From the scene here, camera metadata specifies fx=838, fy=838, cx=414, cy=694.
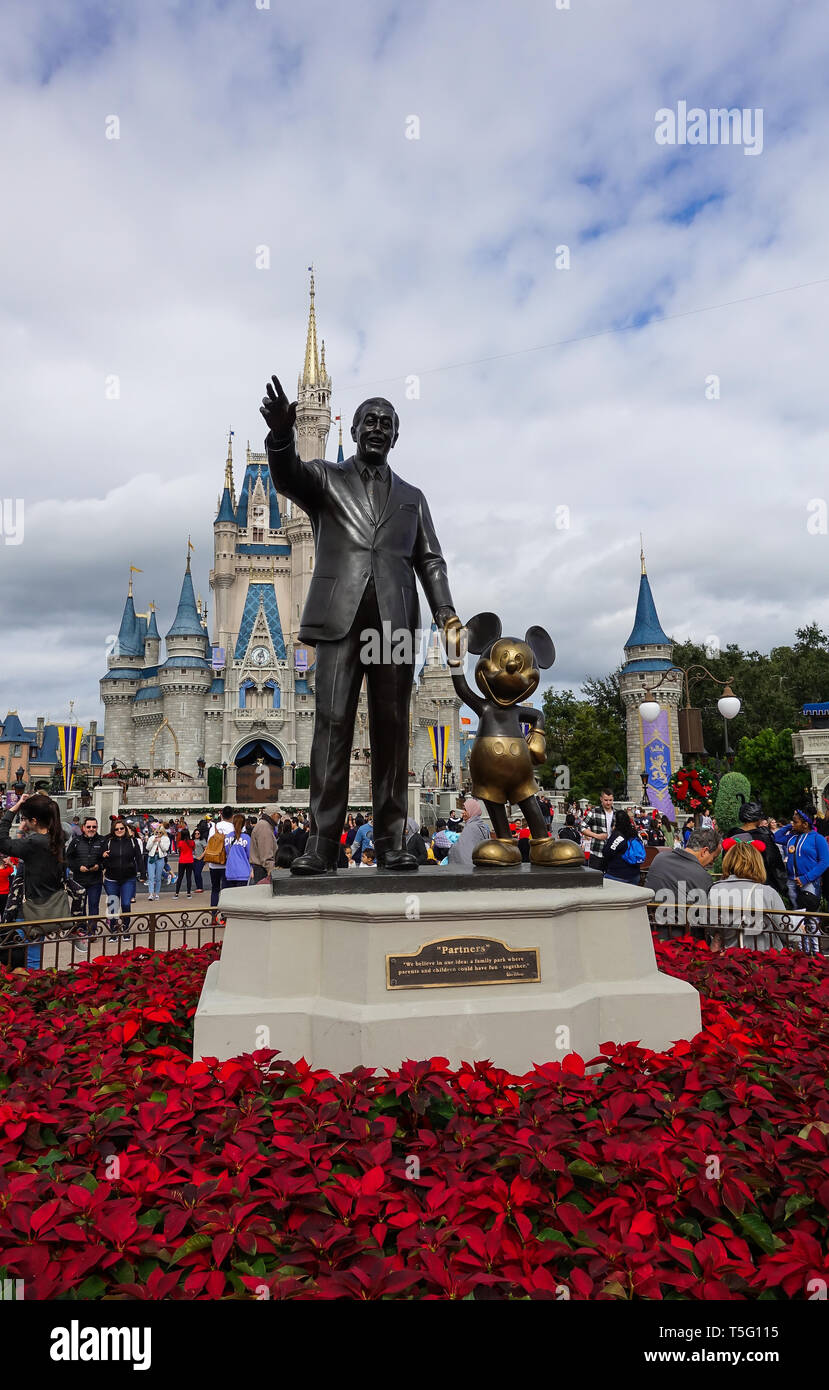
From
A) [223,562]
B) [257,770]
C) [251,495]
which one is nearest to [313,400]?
[251,495]

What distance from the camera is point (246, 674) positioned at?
59.6 m

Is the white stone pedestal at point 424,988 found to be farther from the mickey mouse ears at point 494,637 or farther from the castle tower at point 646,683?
the castle tower at point 646,683

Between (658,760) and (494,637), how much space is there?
41007 mm

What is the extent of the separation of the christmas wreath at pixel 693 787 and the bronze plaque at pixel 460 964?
921 centimetres

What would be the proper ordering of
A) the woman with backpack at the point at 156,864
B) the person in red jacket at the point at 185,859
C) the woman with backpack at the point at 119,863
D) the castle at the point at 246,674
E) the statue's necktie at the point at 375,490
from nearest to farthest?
the statue's necktie at the point at 375,490
the woman with backpack at the point at 119,863
the person in red jacket at the point at 185,859
the woman with backpack at the point at 156,864
the castle at the point at 246,674

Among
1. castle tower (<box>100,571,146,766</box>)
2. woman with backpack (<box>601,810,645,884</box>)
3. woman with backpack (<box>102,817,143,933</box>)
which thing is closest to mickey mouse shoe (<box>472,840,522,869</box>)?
woman with backpack (<box>601,810,645,884</box>)

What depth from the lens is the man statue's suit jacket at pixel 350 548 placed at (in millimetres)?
4863

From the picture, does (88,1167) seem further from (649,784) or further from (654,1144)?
(649,784)

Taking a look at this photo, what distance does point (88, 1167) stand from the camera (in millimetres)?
3070

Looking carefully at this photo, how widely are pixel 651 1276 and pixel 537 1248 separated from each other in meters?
0.34

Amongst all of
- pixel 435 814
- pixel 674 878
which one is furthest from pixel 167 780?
pixel 674 878

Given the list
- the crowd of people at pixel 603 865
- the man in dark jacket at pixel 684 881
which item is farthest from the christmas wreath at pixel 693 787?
the man in dark jacket at pixel 684 881

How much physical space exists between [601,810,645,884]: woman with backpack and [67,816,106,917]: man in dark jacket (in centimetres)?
607

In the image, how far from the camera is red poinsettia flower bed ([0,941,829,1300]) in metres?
2.44
